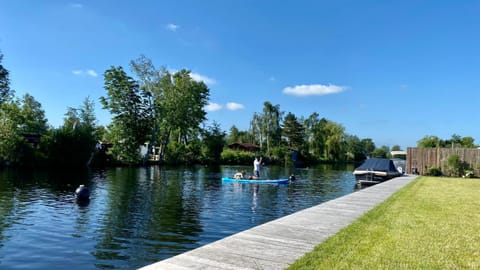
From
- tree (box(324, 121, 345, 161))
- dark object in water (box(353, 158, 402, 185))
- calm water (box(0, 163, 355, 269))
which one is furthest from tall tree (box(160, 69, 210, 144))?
tree (box(324, 121, 345, 161))

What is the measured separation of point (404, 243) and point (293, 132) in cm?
9655

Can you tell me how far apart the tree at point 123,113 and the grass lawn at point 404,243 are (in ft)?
151

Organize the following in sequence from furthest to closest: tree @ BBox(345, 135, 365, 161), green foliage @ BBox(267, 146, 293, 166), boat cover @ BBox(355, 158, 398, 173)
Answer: tree @ BBox(345, 135, 365, 161), green foliage @ BBox(267, 146, 293, 166), boat cover @ BBox(355, 158, 398, 173)

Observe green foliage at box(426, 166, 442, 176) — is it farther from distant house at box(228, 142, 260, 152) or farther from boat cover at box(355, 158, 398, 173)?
distant house at box(228, 142, 260, 152)

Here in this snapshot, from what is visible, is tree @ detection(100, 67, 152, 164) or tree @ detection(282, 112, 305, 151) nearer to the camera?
tree @ detection(100, 67, 152, 164)

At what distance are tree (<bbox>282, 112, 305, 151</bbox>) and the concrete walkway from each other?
91.7 metres

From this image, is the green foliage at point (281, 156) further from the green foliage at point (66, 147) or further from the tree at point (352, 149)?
the green foliage at point (66, 147)

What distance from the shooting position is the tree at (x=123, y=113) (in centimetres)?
5353

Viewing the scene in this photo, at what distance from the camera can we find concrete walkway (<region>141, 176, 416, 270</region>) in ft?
21.0

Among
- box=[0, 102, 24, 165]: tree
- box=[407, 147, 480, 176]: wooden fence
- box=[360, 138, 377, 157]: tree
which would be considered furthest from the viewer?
box=[360, 138, 377, 157]: tree

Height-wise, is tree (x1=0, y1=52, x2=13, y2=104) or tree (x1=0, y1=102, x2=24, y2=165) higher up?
tree (x1=0, y1=52, x2=13, y2=104)

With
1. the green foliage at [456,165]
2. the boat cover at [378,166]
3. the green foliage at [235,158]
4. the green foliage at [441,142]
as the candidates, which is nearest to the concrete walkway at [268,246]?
the boat cover at [378,166]

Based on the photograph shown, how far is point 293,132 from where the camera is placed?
103625mm

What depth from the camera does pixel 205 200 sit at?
20047mm
